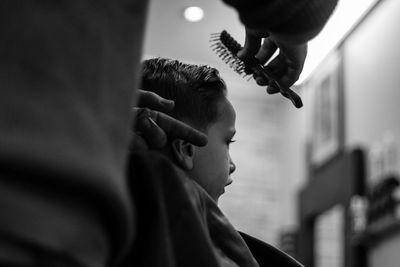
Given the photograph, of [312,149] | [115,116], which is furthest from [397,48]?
[115,116]

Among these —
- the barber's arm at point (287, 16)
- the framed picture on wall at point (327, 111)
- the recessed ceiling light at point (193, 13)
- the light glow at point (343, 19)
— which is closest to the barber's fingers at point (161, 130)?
the barber's arm at point (287, 16)

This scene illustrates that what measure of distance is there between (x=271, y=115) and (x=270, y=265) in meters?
5.93

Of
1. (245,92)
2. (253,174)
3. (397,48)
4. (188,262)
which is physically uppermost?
(188,262)

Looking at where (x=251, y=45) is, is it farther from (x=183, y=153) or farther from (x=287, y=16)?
(x=287, y=16)

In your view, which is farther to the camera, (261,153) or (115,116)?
(261,153)

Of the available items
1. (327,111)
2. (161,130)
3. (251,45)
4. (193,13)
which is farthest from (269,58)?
(327,111)

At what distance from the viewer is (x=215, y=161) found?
1.11 metres

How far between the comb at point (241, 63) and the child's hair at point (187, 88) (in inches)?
1.7

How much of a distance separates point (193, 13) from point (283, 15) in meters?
4.60

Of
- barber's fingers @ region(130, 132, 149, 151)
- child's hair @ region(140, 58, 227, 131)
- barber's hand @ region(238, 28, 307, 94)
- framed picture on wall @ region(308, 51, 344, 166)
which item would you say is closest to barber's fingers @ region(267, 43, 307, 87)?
barber's hand @ region(238, 28, 307, 94)

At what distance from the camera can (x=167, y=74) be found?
1.16 meters

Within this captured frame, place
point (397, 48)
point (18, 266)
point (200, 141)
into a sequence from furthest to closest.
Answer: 1. point (397, 48)
2. point (200, 141)
3. point (18, 266)

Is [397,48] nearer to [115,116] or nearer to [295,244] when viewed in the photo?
[295,244]

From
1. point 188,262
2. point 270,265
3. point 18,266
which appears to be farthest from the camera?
point 270,265
